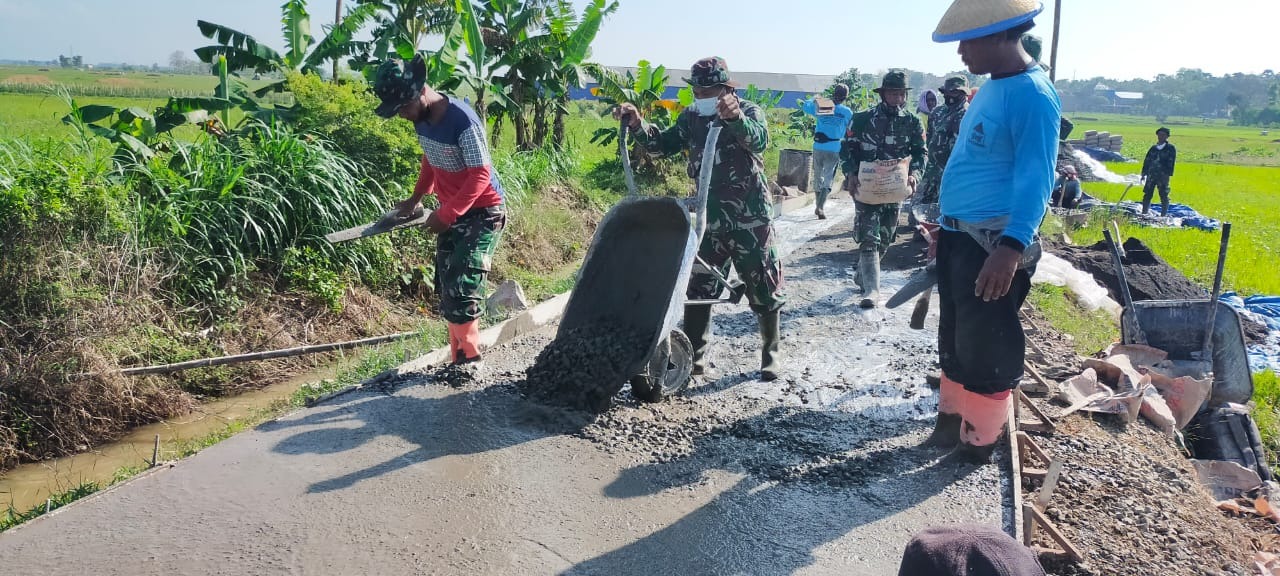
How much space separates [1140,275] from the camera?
9.07m

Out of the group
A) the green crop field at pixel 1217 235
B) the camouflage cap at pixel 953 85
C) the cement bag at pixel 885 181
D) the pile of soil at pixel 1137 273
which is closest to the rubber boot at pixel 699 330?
the cement bag at pixel 885 181

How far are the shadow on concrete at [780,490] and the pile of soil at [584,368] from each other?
558mm

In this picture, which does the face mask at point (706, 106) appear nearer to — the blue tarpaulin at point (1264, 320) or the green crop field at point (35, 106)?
the blue tarpaulin at point (1264, 320)

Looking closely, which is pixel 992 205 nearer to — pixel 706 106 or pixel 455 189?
pixel 706 106

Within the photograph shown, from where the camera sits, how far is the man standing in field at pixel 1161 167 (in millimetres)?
15570

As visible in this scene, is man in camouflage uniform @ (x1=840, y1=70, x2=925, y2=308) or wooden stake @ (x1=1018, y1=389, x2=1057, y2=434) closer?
wooden stake @ (x1=1018, y1=389, x2=1057, y2=434)

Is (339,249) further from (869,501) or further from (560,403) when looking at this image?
(869,501)

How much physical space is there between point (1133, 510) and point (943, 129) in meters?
4.88

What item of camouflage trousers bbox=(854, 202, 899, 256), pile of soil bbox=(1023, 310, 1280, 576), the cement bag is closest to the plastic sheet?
camouflage trousers bbox=(854, 202, 899, 256)

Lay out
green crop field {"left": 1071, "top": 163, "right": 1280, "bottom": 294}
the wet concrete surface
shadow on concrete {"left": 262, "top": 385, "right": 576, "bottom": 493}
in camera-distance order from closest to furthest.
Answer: the wet concrete surface
shadow on concrete {"left": 262, "top": 385, "right": 576, "bottom": 493}
green crop field {"left": 1071, "top": 163, "right": 1280, "bottom": 294}

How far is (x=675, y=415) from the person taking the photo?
14.5ft

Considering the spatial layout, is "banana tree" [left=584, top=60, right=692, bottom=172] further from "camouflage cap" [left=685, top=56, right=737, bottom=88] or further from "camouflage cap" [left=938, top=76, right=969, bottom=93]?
"camouflage cap" [left=685, top=56, right=737, bottom=88]

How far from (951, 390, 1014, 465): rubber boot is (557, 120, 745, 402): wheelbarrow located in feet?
4.64

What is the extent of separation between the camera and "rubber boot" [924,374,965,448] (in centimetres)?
397
